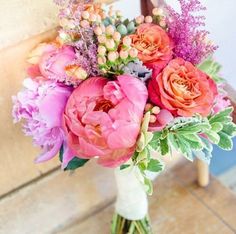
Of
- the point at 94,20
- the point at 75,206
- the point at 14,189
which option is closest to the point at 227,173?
the point at 75,206

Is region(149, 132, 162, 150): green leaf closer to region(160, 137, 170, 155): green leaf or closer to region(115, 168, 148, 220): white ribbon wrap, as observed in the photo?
region(160, 137, 170, 155): green leaf

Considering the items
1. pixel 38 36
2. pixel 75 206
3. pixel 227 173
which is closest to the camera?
pixel 38 36

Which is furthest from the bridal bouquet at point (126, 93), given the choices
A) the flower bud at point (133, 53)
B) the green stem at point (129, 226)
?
the green stem at point (129, 226)

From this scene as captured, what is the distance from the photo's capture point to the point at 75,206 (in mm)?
1120

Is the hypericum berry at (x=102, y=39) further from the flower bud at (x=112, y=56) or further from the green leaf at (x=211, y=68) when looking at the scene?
the green leaf at (x=211, y=68)

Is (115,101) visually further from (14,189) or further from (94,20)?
(14,189)

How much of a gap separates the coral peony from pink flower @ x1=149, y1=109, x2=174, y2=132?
151 mm

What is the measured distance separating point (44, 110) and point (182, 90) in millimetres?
217

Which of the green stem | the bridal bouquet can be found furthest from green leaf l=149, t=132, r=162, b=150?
the green stem

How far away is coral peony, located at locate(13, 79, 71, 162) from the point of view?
0.75 meters

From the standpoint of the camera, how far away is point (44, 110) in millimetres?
744

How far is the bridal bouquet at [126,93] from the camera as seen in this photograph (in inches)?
27.1

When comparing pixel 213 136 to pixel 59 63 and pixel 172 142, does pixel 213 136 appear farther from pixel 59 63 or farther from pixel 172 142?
pixel 59 63

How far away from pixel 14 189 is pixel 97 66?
1.67 ft
